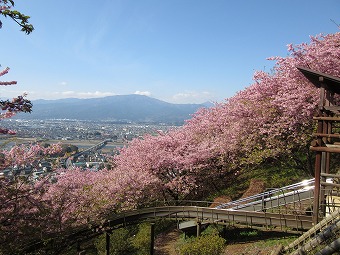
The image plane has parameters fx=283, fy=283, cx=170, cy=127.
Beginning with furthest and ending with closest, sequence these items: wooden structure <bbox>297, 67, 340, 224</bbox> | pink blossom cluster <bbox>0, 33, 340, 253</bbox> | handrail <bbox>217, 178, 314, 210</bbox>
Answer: pink blossom cluster <bbox>0, 33, 340, 253</bbox>
handrail <bbox>217, 178, 314, 210</bbox>
wooden structure <bbox>297, 67, 340, 224</bbox>

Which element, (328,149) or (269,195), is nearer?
(328,149)

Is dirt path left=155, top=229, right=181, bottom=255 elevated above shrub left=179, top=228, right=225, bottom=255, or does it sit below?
below

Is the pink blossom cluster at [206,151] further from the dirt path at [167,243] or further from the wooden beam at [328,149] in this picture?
the wooden beam at [328,149]

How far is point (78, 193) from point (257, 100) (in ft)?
43.6

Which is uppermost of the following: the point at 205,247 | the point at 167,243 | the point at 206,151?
the point at 206,151

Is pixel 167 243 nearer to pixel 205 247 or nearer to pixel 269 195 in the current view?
pixel 205 247

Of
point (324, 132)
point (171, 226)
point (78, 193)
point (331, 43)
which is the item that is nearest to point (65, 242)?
point (78, 193)

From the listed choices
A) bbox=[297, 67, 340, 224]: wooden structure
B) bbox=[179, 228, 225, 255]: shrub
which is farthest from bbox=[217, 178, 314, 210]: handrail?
bbox=[179, 228, 225, 255]: shrub

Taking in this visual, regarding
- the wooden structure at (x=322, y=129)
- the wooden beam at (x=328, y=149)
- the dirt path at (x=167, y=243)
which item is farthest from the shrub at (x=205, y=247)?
the wooden beam at (x=328, y=149)

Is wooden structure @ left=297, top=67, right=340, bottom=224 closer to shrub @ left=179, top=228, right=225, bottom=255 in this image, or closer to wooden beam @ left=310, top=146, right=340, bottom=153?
wooden beam @ left=310, top=146, right=340, bottom=153

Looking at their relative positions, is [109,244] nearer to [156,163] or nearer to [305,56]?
[156,163]

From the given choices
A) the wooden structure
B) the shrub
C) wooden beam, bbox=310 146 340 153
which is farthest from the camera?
the shrub

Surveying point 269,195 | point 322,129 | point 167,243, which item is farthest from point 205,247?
point 167,243

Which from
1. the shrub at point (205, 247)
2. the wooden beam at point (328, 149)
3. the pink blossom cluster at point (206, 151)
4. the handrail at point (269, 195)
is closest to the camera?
the wooden beam at point (328, 149)
